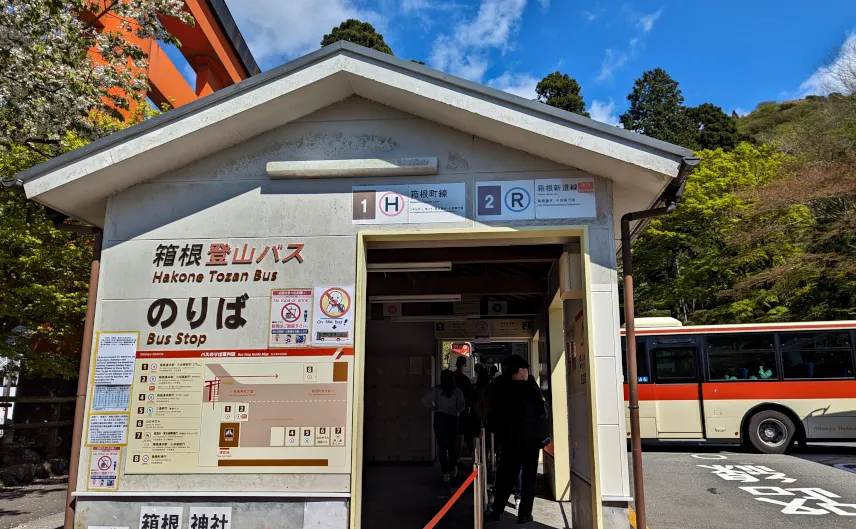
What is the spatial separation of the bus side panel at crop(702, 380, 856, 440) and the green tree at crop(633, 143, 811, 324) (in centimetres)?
857

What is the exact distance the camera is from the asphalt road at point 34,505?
742cm

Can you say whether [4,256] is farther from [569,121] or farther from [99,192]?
[569,121]

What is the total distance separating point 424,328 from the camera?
1264 cm

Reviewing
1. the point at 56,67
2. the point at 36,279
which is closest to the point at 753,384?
the point at 56,67

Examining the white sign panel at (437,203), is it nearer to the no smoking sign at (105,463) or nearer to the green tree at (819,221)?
the no smoking sign at (105,463)

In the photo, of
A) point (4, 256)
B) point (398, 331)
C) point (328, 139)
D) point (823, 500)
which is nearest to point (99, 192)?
point (328, 139)

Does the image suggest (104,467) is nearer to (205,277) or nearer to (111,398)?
(111,398)

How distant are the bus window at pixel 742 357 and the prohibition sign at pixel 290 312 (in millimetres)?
11143

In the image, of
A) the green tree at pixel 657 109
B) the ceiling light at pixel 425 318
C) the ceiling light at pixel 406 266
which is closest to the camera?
the ceiling light at pixel 406 266

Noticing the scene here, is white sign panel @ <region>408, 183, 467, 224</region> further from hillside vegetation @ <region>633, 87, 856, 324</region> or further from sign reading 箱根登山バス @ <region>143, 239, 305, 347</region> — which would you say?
hillside vegetation @ <region>633, 87, 856, 324</region>

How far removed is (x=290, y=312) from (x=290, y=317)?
46mm

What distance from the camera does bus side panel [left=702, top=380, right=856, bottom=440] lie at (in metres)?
12.6

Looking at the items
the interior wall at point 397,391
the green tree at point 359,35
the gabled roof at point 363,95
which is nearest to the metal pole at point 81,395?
the gabled roof at point 363,95

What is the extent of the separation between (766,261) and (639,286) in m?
7.42
